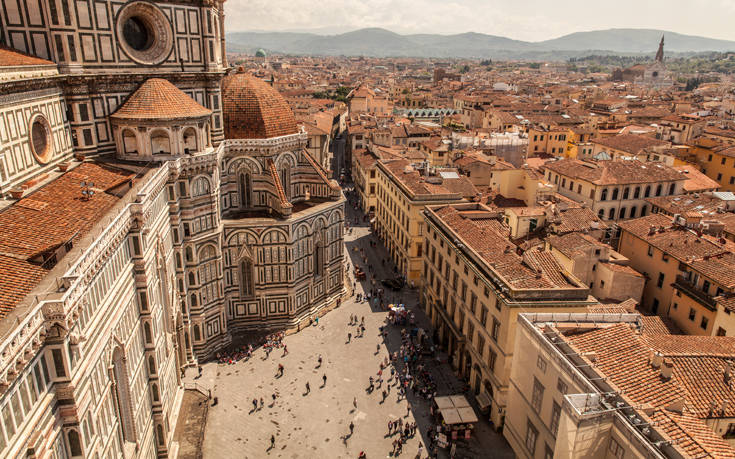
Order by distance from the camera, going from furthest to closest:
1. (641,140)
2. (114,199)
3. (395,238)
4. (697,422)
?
(641,140)
(395,238)
(114,199)
(697,422)

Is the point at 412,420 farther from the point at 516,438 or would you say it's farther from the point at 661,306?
the point at 661,306

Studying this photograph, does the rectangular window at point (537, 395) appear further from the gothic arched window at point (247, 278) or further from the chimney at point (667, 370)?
the gothic arched window at point (247, 278)

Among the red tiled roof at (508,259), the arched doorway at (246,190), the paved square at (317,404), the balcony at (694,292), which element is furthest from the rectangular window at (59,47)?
the balcony at (694,292)

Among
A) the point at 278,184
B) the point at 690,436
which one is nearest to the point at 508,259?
the point at 690,436

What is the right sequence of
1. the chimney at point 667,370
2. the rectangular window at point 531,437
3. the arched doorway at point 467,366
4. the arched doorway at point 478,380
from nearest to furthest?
the chimney at point 667,370 < the rectangular window at point 531,437 < the arched doorway at point 478,380 < the arched doorway at point 467,366

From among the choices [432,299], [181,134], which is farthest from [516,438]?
[181,134]

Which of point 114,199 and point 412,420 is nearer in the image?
point 114,199

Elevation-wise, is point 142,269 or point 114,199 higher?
point 114,199
